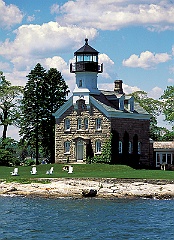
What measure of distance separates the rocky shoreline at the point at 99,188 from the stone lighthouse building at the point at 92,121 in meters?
17.2

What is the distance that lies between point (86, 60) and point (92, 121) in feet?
20.2

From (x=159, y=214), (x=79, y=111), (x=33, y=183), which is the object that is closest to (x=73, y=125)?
(x=79, y=111)

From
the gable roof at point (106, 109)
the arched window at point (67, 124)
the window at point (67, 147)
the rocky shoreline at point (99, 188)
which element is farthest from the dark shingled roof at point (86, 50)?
the rocky shoreline at point (99, 188)

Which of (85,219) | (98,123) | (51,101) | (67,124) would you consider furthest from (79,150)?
(85,219)

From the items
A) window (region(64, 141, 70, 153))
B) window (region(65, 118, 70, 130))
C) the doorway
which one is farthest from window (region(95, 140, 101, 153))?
window (region(65, 118, 70, 130))

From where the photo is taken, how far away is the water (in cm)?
3100

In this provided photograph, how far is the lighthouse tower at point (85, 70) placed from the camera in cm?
6656

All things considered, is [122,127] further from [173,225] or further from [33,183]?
[173,225]

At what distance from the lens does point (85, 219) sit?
3544cm

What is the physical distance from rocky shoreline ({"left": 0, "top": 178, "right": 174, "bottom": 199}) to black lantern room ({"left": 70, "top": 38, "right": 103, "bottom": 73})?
20625 mm

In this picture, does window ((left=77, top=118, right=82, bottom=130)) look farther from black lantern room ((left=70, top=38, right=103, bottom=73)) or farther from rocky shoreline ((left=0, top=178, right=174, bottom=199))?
rocky shoreline ((left=0, top=178, right=174, bottom=199))

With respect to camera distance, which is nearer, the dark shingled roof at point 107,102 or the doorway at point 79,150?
the dark shingled roof at point 107,102

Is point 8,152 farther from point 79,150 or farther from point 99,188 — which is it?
point 99,188

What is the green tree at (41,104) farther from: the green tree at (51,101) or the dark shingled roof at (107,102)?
the dark shingled roof at (107,102)
